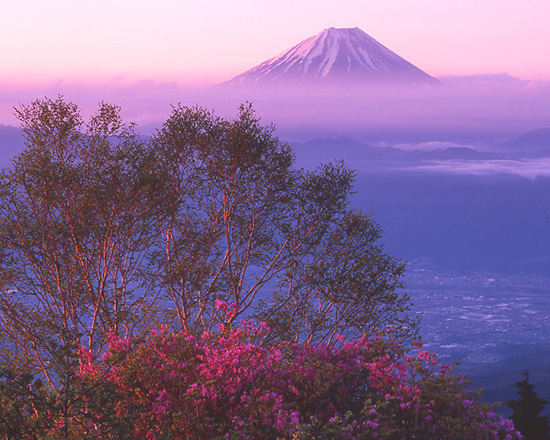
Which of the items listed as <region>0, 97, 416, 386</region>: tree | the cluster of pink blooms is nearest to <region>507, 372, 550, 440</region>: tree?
<region>0, 97, 416, 386</region>: tree

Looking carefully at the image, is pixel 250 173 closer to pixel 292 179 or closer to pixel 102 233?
pixel 292 179

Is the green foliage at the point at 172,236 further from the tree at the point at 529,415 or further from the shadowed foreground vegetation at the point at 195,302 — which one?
the tree at the point at 529,415

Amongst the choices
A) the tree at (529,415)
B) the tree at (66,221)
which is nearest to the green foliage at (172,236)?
the tree at (66,221)

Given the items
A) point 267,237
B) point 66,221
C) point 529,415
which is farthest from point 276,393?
point 529,415

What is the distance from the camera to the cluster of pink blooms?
13.4 meters

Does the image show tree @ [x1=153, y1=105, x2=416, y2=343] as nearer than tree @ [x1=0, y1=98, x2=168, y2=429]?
No

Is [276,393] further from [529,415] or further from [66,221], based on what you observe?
[529,415]

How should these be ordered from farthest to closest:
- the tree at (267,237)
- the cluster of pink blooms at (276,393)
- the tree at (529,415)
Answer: the tree at (529,415), the tree at (267,237), the cluster of pink blooms at (276,393)

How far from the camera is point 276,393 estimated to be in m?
14.5

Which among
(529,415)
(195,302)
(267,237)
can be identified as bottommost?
(529,415)

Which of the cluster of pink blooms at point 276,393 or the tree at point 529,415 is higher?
the cluster of pink blooms at point 276,393

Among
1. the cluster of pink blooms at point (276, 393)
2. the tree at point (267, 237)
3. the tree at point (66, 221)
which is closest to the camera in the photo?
the cluster of pink blooms at point (276, 393)

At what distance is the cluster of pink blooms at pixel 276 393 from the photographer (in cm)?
1342

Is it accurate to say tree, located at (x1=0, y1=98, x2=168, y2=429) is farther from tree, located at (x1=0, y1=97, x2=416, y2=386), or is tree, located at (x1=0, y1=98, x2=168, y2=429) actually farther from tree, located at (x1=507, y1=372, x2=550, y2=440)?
tree, located at (x1=507, y1=372, x2=550, y2=440)
